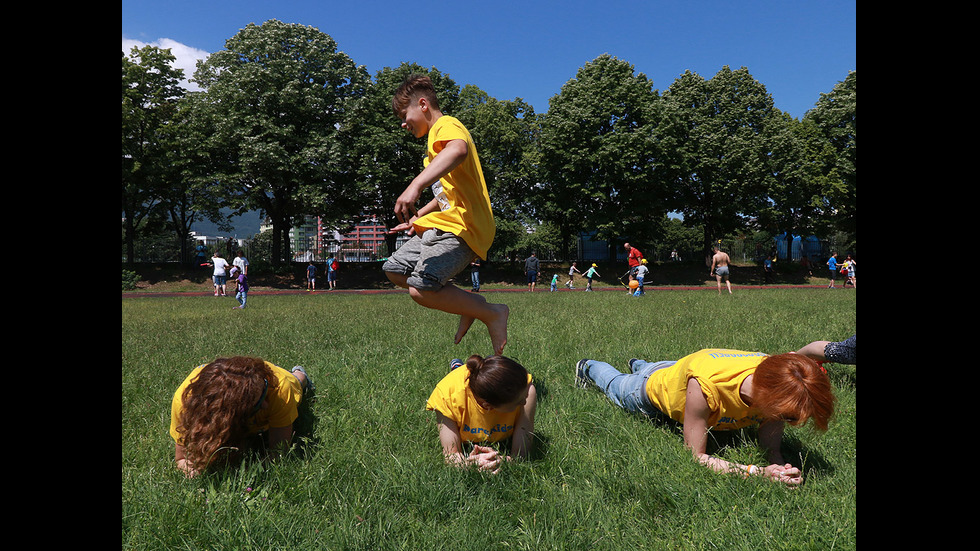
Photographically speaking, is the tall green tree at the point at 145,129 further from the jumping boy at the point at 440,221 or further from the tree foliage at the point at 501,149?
the jumping boy at the point at 440,221

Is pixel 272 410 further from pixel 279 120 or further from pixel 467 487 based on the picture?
pixel 279 120

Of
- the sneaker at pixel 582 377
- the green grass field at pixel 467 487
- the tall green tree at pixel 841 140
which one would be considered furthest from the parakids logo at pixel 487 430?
the tall green tree at pixel 841 140

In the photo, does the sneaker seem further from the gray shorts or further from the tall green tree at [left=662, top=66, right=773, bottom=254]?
the tall green tree at [left=662, top=66, right=773, bottom=254]

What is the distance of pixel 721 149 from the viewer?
3797 cm

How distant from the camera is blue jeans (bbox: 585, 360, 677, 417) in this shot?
386 centimetres

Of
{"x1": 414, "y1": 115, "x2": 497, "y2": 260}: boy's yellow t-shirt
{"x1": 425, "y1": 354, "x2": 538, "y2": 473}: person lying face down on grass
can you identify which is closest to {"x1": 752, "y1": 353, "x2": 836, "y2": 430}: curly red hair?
{"x1": 425, "y1": 354, "x2": 538, "y2": 473}: person lying face down on grass

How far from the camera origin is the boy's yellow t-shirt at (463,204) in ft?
12.0

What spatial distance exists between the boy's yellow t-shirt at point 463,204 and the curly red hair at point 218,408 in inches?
61.4

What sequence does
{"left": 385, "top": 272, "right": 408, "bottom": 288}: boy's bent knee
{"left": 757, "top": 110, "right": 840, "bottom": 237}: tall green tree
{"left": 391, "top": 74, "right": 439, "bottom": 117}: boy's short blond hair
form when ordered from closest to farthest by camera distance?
{"left": 391, "top": 74, "right": 439, "bottom": 117}: boy's short blond hair → {"left": 385, "top": 272, "right": 408, "bottom": 288}: boy's bent knee → {"left": 757, "top": 110, "right": 840, "bottom": 237}: tall green tree

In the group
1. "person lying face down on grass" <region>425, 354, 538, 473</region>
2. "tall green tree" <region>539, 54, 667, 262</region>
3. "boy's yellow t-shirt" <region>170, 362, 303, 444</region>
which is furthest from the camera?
"tall green tree" <region>539, 54, 667, 262</region>

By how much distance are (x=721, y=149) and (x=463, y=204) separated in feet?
130

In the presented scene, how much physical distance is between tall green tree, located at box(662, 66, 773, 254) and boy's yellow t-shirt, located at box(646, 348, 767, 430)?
35998 mm
